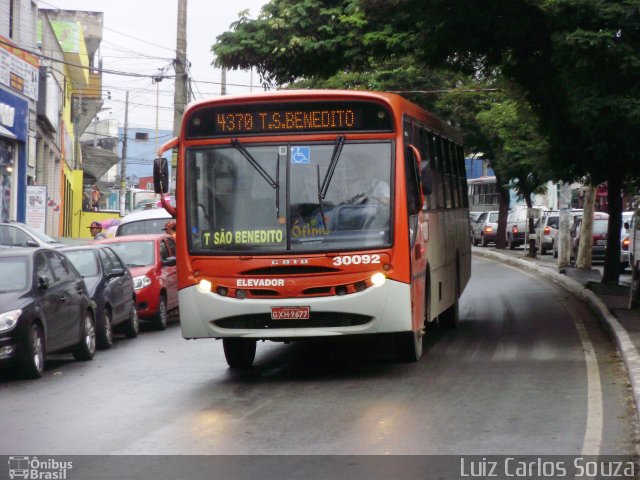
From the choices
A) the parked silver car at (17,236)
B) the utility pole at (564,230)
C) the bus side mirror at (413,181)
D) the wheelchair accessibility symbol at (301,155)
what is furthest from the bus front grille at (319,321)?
the utility pole at (564,230)

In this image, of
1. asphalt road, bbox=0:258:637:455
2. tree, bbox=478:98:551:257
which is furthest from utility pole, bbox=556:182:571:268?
asphalt road, bbox=0:258:637:455

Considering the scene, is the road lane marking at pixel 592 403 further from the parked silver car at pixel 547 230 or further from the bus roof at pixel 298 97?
the parked silver car at pixel 547 230

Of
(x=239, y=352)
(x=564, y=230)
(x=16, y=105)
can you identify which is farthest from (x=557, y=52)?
(x=16, y=105)

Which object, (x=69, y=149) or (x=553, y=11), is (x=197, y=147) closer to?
(x=553, y=11)

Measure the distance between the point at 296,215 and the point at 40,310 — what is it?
3538 mm

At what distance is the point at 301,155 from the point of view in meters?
12.7

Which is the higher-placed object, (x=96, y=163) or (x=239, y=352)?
(x=96, y=163)

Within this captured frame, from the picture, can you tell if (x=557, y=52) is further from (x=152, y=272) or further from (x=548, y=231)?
(x=548, y=231)

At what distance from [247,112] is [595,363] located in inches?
193

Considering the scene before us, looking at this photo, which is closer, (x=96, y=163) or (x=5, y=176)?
(x=5, y=176)

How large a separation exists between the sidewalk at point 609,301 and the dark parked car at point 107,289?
23.5ft

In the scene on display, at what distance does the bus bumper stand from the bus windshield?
52 centimetres

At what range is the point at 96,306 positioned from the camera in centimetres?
1703

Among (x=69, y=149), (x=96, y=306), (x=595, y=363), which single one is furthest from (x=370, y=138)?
(x=69, y=149)
